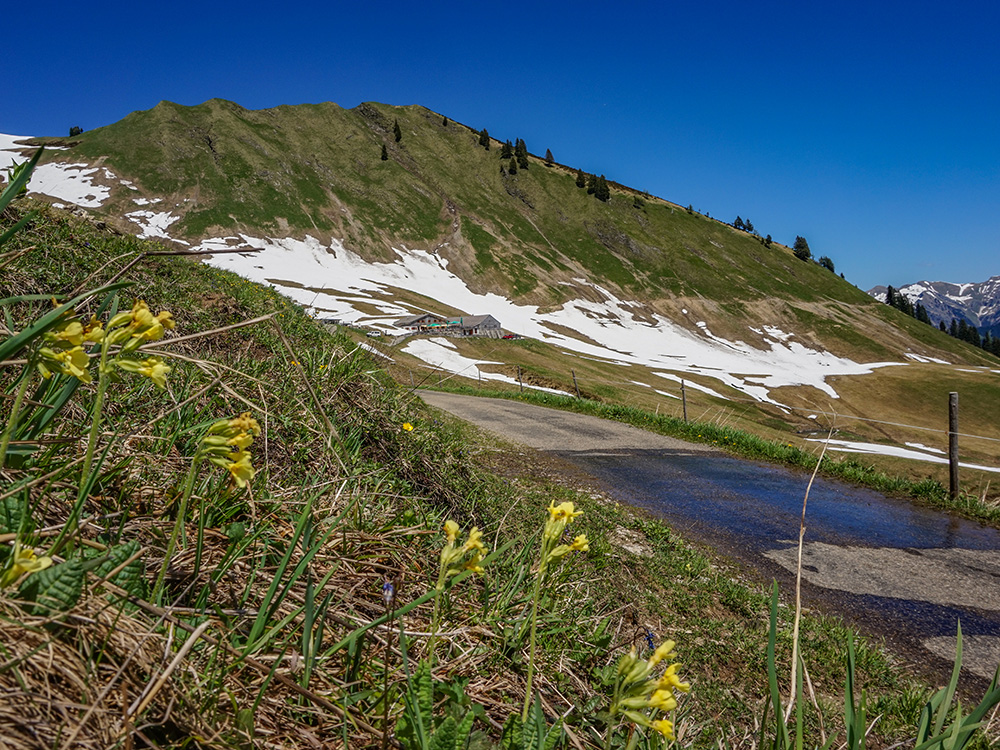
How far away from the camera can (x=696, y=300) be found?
4299 inches

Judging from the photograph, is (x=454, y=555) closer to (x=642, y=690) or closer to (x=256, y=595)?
(x=642, y=690)

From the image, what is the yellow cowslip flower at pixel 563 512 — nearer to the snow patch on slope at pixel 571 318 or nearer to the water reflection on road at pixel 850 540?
the water reflection on road at pixel 850 540

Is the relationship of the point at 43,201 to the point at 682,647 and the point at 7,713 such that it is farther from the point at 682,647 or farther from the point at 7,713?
the point at 682,647

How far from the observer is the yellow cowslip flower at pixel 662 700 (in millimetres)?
1048

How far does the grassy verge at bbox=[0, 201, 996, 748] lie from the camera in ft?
3.55

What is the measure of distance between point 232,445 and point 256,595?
67 cm

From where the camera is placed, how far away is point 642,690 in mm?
1100

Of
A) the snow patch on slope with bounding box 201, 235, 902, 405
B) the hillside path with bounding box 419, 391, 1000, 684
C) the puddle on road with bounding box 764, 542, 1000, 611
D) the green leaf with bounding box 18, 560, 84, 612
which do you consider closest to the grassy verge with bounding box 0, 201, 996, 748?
the green leaf with bounding box 18, 560, 84, 612

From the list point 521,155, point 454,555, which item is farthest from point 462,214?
point 454,555

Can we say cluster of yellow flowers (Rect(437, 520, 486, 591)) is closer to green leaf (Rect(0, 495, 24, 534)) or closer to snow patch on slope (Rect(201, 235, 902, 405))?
green leaf (Rect(0, 495, 24, 534))

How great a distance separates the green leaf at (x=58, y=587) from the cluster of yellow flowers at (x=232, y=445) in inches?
12.2

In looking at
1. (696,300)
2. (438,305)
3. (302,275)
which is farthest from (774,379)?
(302,275)

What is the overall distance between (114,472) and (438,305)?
266 ft

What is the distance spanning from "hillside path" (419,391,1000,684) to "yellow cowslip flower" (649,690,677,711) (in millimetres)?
4338
